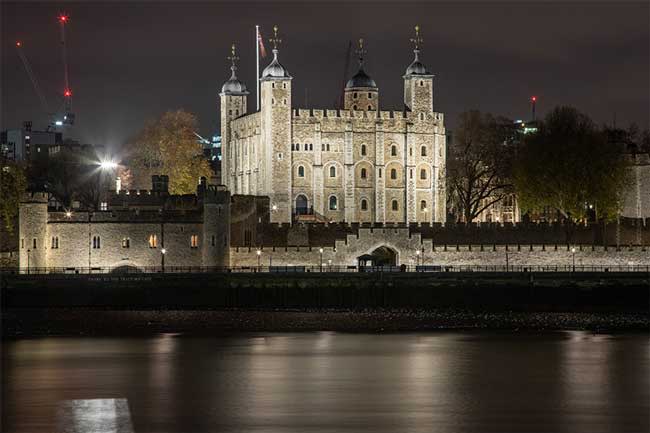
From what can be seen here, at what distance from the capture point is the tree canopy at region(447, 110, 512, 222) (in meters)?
107

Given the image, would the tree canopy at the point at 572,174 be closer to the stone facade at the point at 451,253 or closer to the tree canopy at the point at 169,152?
the stone facade at the point at 451,253

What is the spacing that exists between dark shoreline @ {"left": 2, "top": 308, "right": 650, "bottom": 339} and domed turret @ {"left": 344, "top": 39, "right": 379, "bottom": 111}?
5463cm

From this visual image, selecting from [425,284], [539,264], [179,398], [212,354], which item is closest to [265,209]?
[539,264]

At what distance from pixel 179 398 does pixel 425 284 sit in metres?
31.1

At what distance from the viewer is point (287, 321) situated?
6444 cm

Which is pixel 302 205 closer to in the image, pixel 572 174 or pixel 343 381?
pixel 572 174

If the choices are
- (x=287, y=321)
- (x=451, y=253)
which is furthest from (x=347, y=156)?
(x=287, y=321)

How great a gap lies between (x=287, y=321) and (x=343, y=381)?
1918cm

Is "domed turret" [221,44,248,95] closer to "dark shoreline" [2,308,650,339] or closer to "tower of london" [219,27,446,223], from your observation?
"tower of london" [219,27,446,223]

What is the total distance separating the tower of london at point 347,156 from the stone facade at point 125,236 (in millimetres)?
34536

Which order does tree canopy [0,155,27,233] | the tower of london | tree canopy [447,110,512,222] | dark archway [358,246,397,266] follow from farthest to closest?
the tower of london, tree canopy [447,110,512,222], tree canopy [0,155,27,233], dark archway [358,246,397,266]

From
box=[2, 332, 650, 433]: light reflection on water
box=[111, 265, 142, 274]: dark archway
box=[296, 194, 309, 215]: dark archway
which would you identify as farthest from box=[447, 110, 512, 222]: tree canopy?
box=[2, 332, 650, 433]: light reflection on water

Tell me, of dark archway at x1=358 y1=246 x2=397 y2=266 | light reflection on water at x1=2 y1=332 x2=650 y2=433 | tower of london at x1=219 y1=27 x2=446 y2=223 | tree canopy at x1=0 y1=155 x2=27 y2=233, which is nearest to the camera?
light reflection on water at x1=2 y1=332 x2=650 y2=433

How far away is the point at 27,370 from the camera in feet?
156
